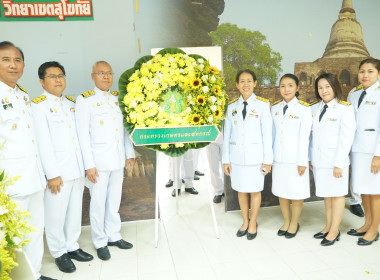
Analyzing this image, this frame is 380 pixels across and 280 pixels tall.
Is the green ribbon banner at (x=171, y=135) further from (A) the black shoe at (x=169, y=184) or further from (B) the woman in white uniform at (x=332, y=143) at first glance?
(A) the black shoe at (x=169, y=184)

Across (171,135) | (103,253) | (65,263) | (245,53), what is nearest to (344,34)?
(245,53)

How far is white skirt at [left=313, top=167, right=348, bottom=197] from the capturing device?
119 inches

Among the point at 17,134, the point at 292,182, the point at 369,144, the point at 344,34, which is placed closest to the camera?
the point at 17,134

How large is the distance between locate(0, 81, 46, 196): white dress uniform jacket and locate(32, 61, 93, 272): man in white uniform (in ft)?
0.56

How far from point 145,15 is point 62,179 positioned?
6.99ft

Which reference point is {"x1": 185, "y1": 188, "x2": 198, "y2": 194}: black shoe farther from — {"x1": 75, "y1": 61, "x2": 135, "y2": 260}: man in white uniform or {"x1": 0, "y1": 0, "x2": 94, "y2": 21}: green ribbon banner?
{"x1": 0, "y1": 0, "x2": 94, "y2": 21}: green ribbon banner

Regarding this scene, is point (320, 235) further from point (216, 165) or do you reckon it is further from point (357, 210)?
point (216, 165)

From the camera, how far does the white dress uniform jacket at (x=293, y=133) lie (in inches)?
121

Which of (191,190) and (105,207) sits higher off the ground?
(105,207)

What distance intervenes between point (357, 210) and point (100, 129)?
3.30m

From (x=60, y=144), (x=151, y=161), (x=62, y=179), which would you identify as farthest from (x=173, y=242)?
(x=60, y=144)

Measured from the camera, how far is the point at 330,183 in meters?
3.04

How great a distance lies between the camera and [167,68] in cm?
270

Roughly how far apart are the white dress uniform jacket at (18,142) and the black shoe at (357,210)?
12.0 feet
